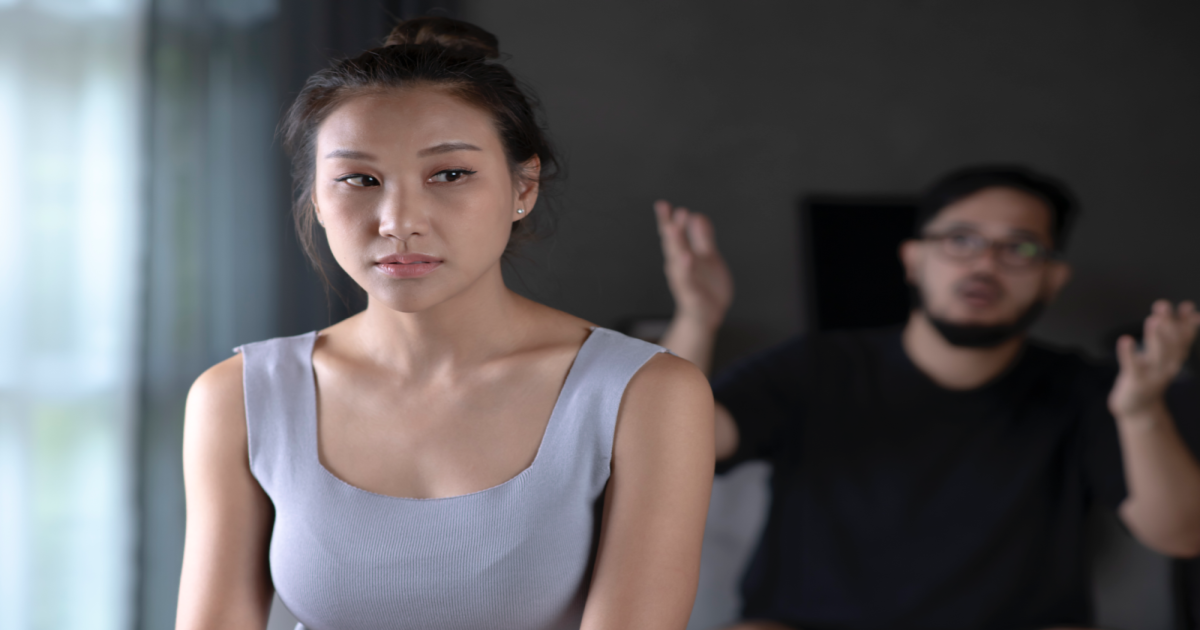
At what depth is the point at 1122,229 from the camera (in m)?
1.12

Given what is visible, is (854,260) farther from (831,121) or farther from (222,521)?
(222,521)

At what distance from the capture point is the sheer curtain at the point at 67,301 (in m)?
1.42

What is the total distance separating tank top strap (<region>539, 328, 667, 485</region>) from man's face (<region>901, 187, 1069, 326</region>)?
1.83 feet

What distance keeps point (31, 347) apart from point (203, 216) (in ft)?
1.25

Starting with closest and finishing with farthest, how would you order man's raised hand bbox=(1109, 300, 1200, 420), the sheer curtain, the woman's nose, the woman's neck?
the woman's nose, the woman's neck, man's raised hand bbox=(1109, 300, 1200, 420), the sheer curtain

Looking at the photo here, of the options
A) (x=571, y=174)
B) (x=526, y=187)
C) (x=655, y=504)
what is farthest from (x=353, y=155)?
(x=571, y=174)

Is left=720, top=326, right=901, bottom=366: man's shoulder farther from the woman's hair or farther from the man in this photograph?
the woman's hair

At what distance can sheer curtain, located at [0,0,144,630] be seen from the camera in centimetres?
142

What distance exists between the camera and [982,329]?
3.73 ft

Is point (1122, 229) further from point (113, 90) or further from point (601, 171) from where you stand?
point (113, 90)

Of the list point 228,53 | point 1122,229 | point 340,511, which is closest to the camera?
point 340,511

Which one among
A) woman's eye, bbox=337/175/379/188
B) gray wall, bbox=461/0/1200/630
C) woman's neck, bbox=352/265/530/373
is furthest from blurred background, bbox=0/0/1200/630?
woman's eye, bbox=337/175/379/188

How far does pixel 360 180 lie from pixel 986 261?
84 cm

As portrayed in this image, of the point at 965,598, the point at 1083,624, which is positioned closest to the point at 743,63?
the point at 965,598
